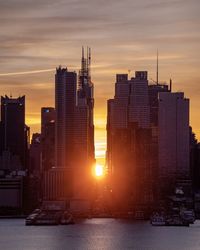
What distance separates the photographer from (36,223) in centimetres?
19238

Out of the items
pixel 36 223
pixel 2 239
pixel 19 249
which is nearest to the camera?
pixel 19 249

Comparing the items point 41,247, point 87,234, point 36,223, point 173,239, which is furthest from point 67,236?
point 36,223

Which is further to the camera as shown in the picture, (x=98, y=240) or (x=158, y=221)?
(x=158, y=221)

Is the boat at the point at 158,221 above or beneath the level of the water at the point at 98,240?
above

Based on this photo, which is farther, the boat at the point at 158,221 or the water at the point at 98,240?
the boat at the point at 158,221

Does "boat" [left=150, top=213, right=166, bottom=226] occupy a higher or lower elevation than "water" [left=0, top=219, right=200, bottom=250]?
higher

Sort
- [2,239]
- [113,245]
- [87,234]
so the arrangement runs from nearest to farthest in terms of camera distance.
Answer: [113,245], [2,239], [87,234]

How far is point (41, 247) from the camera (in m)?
121

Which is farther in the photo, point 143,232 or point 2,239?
point 143,232

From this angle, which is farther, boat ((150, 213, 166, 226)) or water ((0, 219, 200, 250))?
boat ((150, 213, 166, 226))

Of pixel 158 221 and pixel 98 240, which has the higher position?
pixel 158 221

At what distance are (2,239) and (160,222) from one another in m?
60.3

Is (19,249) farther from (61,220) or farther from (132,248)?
(61,220)

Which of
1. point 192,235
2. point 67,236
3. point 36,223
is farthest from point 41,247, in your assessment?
point 36,223
